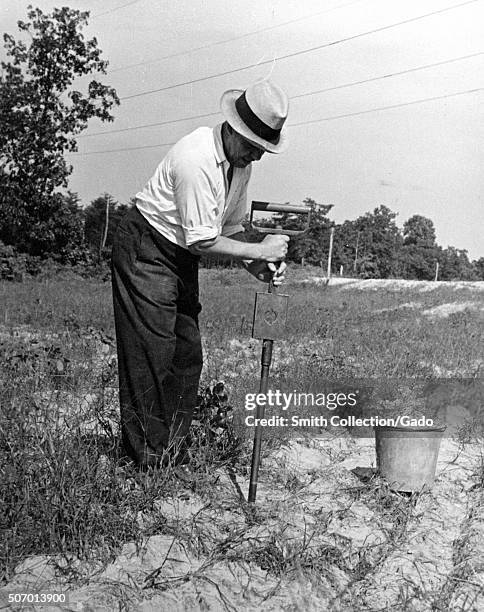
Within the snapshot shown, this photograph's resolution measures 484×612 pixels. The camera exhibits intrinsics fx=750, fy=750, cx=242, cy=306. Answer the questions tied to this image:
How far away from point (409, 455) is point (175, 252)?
5.05ft

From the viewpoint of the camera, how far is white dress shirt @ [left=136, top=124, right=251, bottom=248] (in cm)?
324

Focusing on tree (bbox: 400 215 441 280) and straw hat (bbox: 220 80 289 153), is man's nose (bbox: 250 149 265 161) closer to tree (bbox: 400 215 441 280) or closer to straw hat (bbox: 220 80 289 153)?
straw hat (bbox: 220 80 289 153)

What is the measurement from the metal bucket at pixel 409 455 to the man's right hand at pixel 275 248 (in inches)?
42.6

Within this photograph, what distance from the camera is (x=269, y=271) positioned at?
3.55m

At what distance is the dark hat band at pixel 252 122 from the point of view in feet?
Answer: 10.6

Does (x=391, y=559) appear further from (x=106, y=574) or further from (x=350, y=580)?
(x=106, y=574)

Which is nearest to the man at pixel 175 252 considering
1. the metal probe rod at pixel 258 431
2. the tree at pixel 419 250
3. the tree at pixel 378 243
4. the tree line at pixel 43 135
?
the metal probe rod at pixel 258 431

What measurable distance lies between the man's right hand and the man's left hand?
0.21 ft

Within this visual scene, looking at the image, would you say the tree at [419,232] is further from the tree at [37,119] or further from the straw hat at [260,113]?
the straw hat at [260,113]

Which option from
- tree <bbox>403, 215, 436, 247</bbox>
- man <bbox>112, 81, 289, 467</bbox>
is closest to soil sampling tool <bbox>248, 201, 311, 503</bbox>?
man <bbox>112, 81, 289, 467</bbox>

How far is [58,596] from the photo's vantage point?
2.57m

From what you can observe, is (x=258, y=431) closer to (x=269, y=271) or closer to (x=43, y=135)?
(x=269, y=271)

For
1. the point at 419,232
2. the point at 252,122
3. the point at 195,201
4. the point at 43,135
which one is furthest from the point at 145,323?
the point at 419,232

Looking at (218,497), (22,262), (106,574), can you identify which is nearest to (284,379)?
(218,497)
